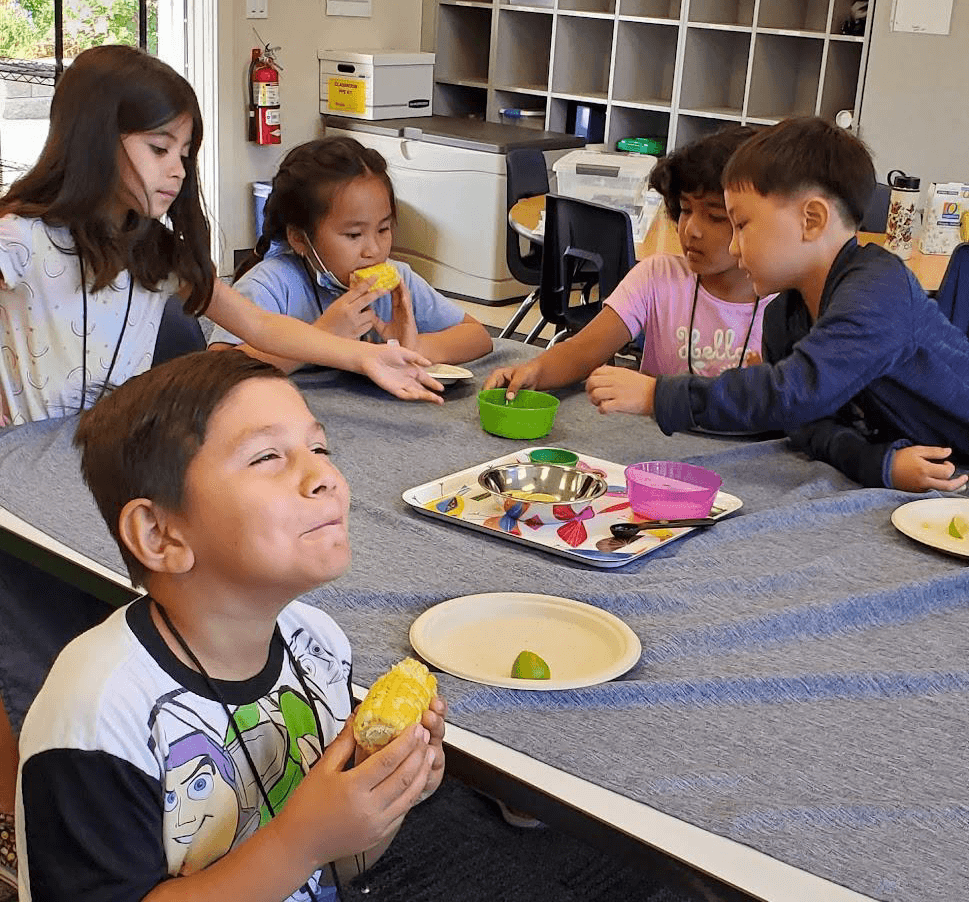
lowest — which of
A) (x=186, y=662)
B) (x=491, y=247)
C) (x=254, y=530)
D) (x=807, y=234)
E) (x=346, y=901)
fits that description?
(x=346, y=901)

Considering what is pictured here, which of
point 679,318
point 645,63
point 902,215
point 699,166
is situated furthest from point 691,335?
point 645,63

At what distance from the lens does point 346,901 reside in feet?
6.34

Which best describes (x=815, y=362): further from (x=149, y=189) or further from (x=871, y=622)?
(x=149, y=189)

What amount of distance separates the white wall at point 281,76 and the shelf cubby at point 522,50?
0.53 metres

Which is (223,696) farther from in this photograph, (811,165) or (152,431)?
(811,165)

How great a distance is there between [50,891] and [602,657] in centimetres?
58

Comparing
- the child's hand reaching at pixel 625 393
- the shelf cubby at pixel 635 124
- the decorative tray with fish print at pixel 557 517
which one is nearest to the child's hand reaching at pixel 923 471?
the decorative tray with fish print at pixel 557 517

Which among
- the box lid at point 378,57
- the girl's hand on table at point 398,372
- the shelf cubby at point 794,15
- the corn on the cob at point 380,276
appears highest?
the shelf cubby at point 794,15

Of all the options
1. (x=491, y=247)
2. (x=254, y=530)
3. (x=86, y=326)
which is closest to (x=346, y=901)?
(x=86, y=326)

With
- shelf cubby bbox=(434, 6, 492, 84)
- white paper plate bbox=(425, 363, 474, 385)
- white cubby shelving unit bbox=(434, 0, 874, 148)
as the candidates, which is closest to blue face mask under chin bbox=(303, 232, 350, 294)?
white paper plate bbox=(425, 363, 474, 385)

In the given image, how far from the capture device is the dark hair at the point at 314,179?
2.30 metres

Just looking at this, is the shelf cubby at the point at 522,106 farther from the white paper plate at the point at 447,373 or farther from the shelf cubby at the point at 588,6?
the white paper plate at the point at 447,373

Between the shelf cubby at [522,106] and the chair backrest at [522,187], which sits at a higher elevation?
the shelf cubby at [522,106]

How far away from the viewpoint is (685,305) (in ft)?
7.84
